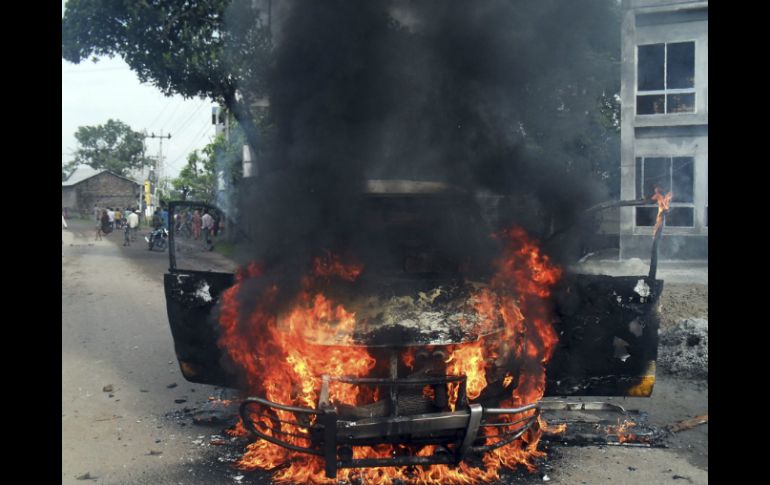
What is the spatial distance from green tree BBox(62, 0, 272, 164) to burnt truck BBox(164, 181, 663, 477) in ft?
26.1

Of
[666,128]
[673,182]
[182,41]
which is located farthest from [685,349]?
[182,41]

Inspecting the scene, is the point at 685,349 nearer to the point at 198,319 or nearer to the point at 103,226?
the point at 198,319

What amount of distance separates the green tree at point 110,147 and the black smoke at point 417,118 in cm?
6526

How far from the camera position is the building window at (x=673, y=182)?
14789 mm

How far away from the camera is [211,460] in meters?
4.44

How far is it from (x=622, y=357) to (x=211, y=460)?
336cm

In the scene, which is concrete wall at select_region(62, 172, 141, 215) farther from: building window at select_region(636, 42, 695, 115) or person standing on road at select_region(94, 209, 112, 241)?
building window at select_region(636, 42, 695, 115)

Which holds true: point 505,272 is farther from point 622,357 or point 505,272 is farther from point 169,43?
point 169,43

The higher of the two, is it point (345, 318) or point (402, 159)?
point (402, 159)

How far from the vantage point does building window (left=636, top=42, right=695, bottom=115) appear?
14.9 meters

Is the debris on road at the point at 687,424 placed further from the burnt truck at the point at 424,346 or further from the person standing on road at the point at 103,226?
the person standing on road at the point at 103,226

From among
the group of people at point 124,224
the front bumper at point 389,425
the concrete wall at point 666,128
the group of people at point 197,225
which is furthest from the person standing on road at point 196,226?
the front bumper at point 389,425

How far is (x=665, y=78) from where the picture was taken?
15.2 m

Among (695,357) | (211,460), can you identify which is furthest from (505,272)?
(695,357)
